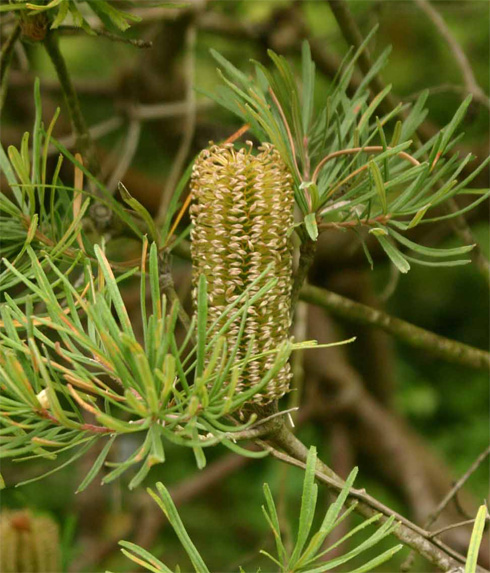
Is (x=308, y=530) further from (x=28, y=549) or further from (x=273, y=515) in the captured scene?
(x=28, y=549)

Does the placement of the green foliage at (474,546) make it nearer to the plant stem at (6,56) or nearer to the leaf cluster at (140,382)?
the leaf cluster at (140,382)

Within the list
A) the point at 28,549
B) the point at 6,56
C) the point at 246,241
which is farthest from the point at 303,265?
the point at 28,549

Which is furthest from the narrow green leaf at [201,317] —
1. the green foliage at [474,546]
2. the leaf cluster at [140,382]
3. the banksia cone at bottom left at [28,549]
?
the banksia cone at bottom left at [28,549]

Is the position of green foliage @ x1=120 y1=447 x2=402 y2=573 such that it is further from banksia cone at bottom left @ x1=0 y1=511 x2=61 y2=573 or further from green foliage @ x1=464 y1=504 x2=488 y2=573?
banksia cone at bottom left @ x1=0 y1=511 x2=61 y2=573

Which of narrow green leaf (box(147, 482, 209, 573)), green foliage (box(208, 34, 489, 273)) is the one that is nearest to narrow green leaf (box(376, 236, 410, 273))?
green foliage (box(208, 34, 489, 273))

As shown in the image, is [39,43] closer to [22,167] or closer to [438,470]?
[22,167]

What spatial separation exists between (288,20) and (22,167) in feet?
1.77

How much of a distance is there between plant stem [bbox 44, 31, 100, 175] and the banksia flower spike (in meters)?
0.09

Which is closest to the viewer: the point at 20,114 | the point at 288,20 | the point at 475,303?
the point at 288,20

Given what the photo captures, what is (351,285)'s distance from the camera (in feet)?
2.78

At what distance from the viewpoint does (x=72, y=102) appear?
32 cm

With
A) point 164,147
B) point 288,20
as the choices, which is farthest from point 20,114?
point 288,20

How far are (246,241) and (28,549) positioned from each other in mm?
292

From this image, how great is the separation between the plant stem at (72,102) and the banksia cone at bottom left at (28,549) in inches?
9.5
